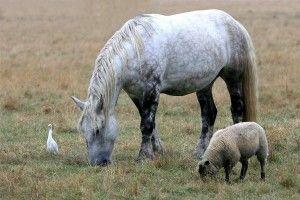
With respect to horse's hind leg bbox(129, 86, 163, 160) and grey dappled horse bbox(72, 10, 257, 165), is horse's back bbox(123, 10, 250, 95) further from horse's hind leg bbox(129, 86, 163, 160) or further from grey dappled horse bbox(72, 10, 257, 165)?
horse's hind leg bbox(129, 86, 163, 160)

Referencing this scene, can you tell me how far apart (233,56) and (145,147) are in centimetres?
213

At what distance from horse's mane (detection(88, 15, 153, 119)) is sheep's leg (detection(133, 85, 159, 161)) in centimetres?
54

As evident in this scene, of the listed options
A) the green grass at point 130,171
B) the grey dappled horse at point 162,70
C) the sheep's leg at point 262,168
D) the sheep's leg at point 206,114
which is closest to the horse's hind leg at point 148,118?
the grey dappled horse at point 162,70

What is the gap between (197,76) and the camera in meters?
8.80

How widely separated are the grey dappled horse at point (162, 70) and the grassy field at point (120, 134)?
47cm

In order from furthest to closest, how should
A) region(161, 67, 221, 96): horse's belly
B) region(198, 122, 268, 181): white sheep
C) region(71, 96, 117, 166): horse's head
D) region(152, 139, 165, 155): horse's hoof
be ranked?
region(152, 139, 165, 155): horse's hoof
region(161, 67, 221, 96): horse's belly
region(71, 96, 117, 166): horse's head
region(198, 122, 268, 181): white sheep

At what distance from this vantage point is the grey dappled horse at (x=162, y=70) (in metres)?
7.84

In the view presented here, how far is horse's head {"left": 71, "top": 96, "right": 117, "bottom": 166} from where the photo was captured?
25.3 ft

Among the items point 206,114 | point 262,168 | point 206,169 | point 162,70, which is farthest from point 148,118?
point 262,168

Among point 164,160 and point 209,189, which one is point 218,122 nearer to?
point 164,160

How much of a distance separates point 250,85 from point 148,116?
2.00 metres

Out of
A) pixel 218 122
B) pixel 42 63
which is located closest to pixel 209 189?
pixel 218 122

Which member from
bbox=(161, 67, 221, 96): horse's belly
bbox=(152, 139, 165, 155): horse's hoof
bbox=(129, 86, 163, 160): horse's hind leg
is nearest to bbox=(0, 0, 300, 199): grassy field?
bbox=(152, 139, 165, 155): horse's hoof

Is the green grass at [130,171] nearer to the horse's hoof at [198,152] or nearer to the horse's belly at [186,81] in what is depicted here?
the horse's hoof at [198,152]
